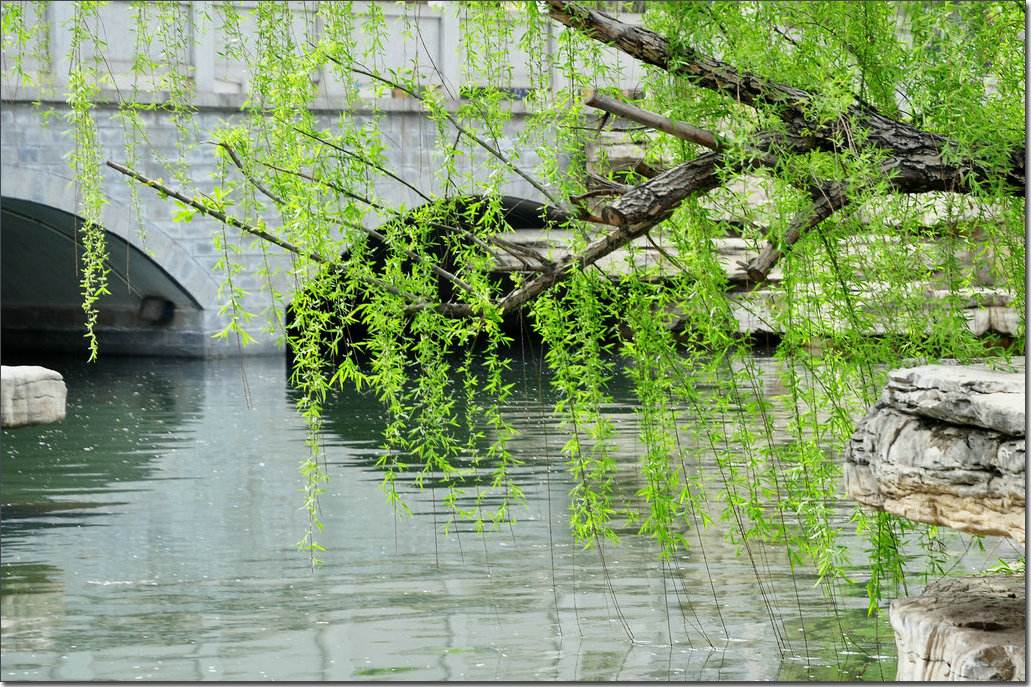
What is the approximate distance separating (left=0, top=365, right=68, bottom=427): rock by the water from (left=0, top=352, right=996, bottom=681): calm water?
1.48ft

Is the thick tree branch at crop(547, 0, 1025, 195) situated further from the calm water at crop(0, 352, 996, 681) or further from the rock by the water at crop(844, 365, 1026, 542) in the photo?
the calm water at crop(0, 352, 996, 681)

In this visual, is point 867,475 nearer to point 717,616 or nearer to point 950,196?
point 950,196

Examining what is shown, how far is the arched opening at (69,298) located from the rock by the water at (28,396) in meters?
6.80

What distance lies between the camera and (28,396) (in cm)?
623

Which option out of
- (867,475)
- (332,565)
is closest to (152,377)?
(332,565)

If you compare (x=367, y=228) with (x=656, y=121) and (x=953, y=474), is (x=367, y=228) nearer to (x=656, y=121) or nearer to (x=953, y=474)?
(x=656, y=121)

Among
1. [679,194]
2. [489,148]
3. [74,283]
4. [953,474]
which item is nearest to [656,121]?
[679,194]

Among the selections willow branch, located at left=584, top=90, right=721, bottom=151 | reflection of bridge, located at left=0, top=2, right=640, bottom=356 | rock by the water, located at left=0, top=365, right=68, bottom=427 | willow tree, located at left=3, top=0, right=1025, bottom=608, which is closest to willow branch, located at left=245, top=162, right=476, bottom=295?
willow tree, located at left=3, top=0, right=1025, bottom=608

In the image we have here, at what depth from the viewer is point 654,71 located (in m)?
3.48

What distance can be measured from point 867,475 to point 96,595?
9.87 feet

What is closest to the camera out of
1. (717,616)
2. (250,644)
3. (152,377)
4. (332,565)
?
(250,644)

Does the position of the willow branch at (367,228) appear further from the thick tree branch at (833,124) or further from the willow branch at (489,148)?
the thick tree branch at (833,124)

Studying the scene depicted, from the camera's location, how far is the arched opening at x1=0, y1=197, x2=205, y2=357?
1389 cm

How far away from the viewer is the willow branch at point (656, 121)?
10.8ft
